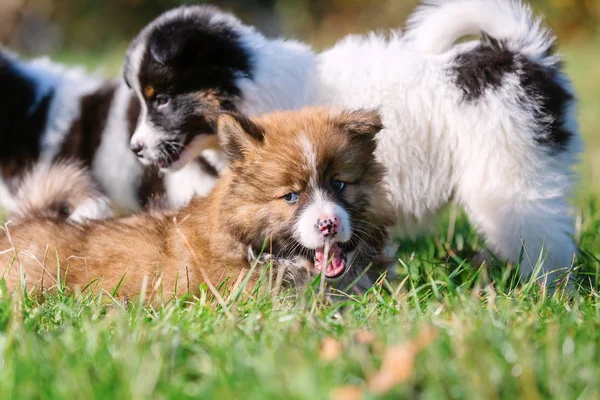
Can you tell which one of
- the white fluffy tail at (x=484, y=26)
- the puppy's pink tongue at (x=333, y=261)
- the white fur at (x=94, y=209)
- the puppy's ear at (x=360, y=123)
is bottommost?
the white fur at (x=94, y=209)

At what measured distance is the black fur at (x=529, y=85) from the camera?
128 inches

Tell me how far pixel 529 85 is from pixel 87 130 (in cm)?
260

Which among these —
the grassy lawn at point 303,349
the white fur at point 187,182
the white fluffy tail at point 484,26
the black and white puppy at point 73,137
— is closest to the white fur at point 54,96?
the black and white puppy at point 73,137

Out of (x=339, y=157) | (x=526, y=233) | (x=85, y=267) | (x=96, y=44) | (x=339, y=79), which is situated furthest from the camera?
(x=96, y=44)

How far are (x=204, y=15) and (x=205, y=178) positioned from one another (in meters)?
0.85

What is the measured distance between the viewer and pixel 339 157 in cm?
273

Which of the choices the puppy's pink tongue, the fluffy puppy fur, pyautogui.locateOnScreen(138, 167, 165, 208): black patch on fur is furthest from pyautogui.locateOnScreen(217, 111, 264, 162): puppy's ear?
pyautogui.locateOnScreen(138, 167, 165, 208): black patch on fur

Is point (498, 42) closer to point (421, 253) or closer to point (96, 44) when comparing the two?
point (421, 253)

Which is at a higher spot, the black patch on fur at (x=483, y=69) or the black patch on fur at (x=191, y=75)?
the black patch on fur at (x=483, y=69)

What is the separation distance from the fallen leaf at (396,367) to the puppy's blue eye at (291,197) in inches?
41.2

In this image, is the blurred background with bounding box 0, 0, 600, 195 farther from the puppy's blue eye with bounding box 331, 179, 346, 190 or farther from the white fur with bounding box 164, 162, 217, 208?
the puppy's blue eye with bounding box 331, 179, 346, 190

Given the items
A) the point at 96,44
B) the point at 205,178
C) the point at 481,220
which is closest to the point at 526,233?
the point at 481,220

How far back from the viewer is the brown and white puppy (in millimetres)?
2684

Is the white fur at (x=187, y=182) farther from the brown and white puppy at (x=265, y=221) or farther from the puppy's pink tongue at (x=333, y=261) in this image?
the puppy's pink tongue at (x=333, y=261)
